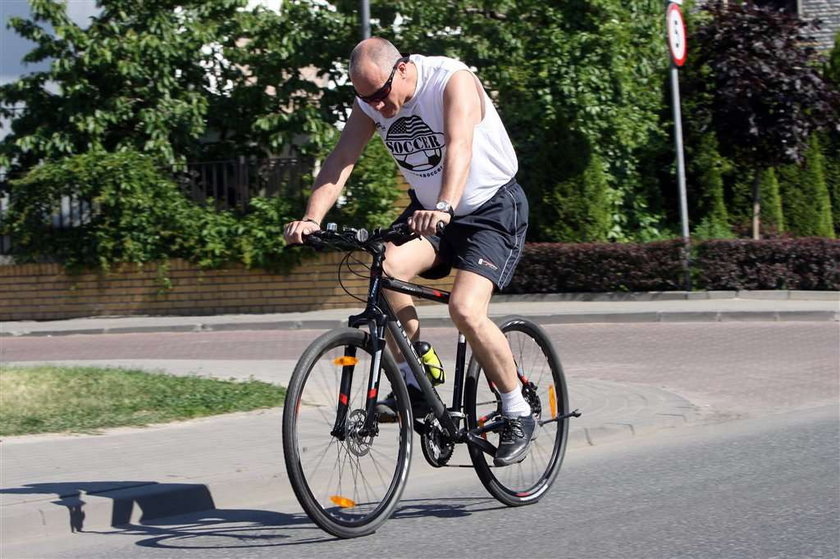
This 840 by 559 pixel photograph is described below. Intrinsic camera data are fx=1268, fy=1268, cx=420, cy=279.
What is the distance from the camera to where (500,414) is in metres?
5.82

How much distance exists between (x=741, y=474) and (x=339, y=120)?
41.3ft

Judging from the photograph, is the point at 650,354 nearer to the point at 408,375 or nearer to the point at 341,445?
the point at 408,375

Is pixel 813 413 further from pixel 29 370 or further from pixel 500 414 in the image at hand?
pixel 29 370

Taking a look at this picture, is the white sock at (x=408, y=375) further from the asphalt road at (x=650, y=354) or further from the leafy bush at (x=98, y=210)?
the leafy bush at (x=98, y=210)

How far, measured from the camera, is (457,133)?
5.17 m

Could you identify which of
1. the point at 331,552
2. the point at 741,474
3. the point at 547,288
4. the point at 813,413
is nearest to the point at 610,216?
the point at 547,288

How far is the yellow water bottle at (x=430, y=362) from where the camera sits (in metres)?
5.54

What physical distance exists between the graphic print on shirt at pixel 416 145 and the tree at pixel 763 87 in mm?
13761

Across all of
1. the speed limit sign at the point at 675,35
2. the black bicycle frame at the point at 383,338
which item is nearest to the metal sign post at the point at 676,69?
→ the speed limit sign at the point at 675,35

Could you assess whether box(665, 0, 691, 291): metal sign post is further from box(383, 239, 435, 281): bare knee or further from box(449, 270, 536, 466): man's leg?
box(383, 239, 435, 281): bare knee

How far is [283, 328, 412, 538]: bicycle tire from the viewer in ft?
16.1

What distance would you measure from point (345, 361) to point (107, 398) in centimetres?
406

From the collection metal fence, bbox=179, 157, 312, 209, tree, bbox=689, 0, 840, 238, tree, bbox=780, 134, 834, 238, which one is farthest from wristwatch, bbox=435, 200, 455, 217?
tree, bbox=780, 134, 834, 238

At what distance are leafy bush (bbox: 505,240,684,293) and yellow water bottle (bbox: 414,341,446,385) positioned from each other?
1163cm
